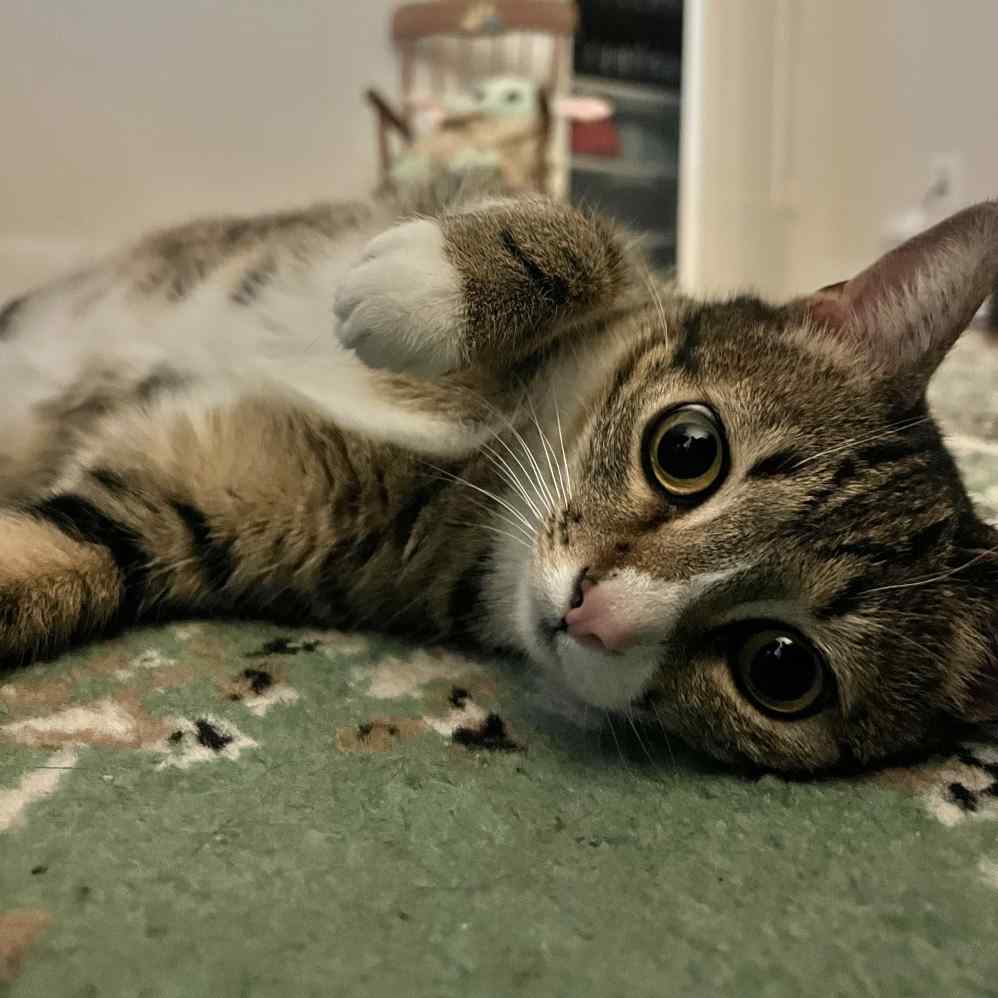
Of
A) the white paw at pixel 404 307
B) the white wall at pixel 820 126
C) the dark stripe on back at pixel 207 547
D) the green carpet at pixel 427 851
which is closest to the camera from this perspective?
the green carpet at pixel 427 851

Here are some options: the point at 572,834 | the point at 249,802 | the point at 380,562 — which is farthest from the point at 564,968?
the point at 380,562

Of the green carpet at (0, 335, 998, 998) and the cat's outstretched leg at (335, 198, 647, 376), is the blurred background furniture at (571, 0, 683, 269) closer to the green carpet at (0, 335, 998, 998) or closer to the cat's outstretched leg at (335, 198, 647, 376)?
the cat's outstretched leg at (335, 198, 647, 376)

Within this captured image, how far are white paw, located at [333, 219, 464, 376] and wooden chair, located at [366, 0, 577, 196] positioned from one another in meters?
2.76

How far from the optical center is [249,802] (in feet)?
2.42

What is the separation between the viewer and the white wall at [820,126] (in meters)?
3.37

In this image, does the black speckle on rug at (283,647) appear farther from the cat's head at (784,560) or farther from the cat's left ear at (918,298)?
the cat's left ear at (918,298)

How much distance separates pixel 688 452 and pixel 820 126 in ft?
12.7

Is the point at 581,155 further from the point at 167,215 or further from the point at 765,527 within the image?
the point at 765,527

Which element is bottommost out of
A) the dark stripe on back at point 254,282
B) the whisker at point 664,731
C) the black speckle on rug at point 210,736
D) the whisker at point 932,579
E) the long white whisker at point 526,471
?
the whisker at point 664,731

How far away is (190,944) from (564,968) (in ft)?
0.76

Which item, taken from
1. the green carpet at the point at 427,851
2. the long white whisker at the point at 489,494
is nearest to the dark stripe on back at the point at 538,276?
the long white whisker at the point at 489,494

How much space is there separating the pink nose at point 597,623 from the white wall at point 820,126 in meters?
2.92

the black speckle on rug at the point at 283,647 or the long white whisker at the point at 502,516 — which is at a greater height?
the long white whisker at the point at 502,516

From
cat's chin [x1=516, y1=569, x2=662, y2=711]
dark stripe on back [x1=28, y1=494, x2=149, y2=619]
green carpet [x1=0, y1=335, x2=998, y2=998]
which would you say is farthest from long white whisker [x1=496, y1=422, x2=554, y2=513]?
dark stripe on back [x1=28, y1=494, x2=149, y2=619]
